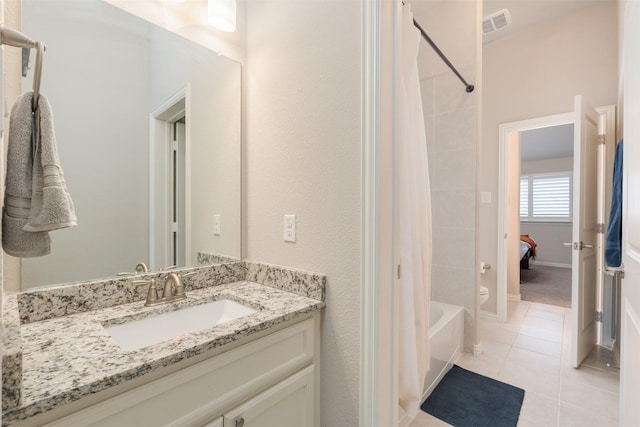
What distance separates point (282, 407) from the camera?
1009 millimetres

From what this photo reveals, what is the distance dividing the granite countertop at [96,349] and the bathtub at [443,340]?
1.18m

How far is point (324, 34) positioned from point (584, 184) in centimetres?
221

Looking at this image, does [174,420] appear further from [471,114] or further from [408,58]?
[471,114]

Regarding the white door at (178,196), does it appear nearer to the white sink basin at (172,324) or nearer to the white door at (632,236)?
the white sink basin at (172,324)

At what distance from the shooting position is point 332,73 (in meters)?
1.14

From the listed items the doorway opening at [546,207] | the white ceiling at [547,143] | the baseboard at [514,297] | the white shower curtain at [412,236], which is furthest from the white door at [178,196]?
the doorway opening at [546,207]

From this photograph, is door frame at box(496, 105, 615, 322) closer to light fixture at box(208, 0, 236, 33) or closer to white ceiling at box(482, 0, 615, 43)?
white ceiling at box(482, 0, 615, 43)

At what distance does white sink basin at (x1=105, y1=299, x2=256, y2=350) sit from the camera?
96 cm

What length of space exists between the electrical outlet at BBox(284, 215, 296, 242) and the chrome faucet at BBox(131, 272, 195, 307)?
0.47 m

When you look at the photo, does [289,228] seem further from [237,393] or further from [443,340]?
[443,340]

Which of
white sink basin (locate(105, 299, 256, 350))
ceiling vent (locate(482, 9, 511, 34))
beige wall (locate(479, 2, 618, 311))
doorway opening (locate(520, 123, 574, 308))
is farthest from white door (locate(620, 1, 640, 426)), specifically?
doorway opening (locate(520, 123, 574, 308))

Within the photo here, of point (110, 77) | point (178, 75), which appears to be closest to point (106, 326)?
point (110, 77)

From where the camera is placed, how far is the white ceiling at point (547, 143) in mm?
4684

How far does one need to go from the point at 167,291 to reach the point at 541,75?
12.5ft
